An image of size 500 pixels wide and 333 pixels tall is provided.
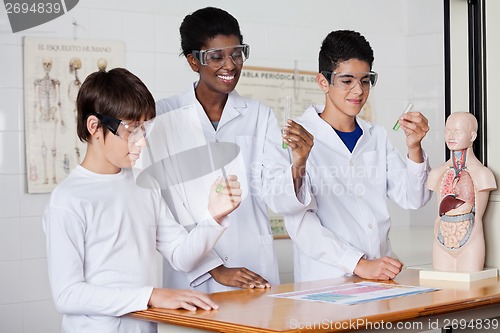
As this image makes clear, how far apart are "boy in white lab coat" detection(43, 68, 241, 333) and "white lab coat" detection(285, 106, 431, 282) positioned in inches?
14.0

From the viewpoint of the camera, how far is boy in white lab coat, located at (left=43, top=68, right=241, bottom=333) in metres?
1.46

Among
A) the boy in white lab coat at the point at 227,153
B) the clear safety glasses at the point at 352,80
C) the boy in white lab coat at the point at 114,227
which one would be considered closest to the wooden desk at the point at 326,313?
the boy in white lab coat at the point at 114,227

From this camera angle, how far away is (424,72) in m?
3.62

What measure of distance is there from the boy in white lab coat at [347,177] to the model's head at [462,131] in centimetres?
9

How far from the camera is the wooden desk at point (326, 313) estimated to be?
1291 millimetres

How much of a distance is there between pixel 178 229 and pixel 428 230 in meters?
1.95

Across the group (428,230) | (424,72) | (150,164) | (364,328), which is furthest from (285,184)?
(424,72)

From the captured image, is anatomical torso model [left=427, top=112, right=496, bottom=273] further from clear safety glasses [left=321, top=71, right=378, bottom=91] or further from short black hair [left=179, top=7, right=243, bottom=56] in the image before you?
short black hair [left=179, top=7, right=243, bottom=56]

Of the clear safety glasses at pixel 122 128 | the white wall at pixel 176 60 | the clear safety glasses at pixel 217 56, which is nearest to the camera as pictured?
the clear safety glasses at pixel 122 128

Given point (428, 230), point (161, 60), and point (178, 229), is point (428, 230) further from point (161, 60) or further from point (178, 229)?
point (178, 229)

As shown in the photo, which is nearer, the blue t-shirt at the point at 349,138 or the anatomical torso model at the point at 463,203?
the anatomical torso model at the point at 463,203

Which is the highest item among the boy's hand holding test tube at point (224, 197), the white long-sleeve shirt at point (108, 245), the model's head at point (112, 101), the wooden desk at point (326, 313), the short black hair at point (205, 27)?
the short black hair at point (205, 27)

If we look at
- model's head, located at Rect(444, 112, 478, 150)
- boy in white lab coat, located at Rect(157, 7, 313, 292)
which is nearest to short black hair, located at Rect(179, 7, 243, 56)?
boy in white lab coat, located at Rect(157, 7, 313, 292)

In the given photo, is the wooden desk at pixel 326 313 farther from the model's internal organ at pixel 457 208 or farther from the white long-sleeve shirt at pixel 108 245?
the model's internal organ at pixel 457 208
